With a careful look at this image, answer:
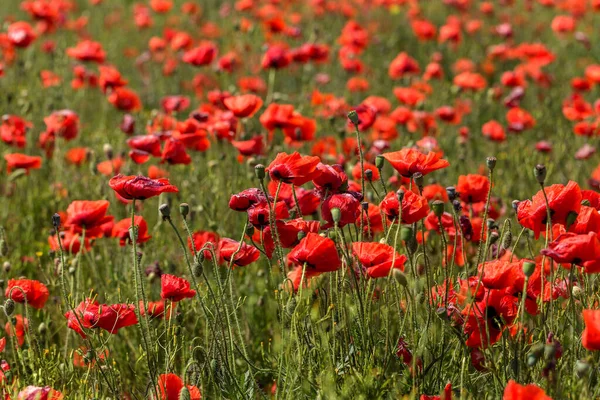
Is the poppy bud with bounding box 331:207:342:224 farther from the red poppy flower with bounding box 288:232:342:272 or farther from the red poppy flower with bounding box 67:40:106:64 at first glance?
the red poppy flower with bounding box 67:40:106:64

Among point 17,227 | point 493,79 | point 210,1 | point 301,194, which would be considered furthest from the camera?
point 210,1

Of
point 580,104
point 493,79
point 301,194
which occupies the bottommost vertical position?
point 493,79

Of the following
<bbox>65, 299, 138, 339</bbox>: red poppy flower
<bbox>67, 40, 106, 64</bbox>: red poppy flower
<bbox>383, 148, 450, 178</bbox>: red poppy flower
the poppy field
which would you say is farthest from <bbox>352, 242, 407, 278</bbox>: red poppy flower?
<bbox>67, 40, 106, 64</bbox>: red poppy flower

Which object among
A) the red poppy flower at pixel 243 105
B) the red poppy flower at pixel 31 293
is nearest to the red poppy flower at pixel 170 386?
the red poppy flower at pixel 31 293

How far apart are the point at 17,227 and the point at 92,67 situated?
11.8ft

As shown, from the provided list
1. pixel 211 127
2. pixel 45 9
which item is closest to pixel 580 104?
pixel 211 127

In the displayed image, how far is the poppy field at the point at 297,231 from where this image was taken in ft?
6.56

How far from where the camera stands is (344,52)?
5.46m

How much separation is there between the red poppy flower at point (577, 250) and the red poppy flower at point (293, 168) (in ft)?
2.05

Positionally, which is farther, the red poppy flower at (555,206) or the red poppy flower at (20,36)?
the red poppy flower at (20,36)

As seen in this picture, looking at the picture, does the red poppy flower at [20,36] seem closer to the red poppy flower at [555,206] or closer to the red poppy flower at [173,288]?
the red poppy flower at [173,288]

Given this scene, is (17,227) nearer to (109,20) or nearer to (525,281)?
(525,281)

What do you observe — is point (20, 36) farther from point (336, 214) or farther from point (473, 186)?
point (336, 214)

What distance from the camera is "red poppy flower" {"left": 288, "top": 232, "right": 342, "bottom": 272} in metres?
1.92
